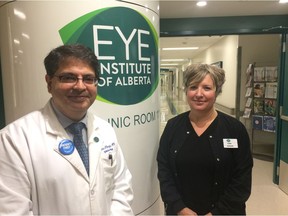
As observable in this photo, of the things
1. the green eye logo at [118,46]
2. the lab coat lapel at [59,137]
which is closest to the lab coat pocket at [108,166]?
the lab coat lapel at [59,137]

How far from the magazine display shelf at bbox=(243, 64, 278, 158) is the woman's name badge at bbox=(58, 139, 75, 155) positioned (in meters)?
4.49

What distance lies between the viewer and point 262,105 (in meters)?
5.04

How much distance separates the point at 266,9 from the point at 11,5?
10.6 ft

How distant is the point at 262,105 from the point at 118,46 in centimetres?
432

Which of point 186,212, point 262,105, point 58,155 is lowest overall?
point 186,212

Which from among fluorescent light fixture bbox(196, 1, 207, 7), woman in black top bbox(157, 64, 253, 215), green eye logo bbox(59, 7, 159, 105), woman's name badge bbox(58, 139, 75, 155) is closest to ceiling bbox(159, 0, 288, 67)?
fluorescent light fixture bbox(196, 1, 207, 7)

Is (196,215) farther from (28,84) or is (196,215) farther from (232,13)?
(232,13)

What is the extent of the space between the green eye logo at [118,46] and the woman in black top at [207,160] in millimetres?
317

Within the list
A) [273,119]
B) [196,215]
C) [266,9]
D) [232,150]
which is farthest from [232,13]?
[196,215]

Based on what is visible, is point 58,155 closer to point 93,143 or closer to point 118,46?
point 93,143

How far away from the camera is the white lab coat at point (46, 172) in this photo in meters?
0.96

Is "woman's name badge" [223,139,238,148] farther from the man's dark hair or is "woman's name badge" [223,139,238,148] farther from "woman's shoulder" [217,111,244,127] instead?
the man's dark hair

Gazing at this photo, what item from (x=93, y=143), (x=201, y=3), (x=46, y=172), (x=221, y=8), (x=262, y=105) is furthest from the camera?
(x=262, y=105)

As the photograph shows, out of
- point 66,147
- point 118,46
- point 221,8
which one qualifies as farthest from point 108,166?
point 221,8
